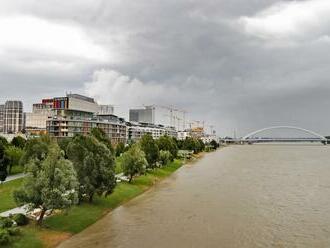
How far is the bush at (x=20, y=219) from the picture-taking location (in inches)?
1128

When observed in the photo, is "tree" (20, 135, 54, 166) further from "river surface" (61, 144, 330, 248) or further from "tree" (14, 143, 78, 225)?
"tree" (14, 143, 78, 225)

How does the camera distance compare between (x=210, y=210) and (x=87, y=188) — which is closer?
(x=87, y=188)

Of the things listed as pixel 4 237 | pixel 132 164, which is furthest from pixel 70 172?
pixel 132 164

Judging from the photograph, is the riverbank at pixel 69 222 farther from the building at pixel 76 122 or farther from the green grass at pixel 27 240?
the building at pixel 76 122

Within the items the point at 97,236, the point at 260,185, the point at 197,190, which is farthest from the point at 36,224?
the point at 260,185

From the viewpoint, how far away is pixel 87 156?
3725cm

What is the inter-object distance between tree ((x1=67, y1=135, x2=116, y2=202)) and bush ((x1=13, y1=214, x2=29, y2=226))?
7.85 m

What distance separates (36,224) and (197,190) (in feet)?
93.9

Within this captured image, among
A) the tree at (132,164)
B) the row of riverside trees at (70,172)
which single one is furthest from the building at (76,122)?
the row of riverside trees at (70,172)

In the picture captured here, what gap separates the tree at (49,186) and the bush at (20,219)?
1.05 m

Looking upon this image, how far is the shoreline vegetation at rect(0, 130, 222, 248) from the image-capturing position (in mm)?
27812

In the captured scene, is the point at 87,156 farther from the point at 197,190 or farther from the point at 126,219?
the point at 197,190

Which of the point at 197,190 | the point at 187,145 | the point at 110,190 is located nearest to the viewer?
the point at 110,190

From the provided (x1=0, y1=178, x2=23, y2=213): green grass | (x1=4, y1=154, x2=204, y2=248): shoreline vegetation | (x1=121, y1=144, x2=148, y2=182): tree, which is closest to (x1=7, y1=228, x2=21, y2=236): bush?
(x1=4, y1=154, x2=204, y2=248): shoreline vegetation
